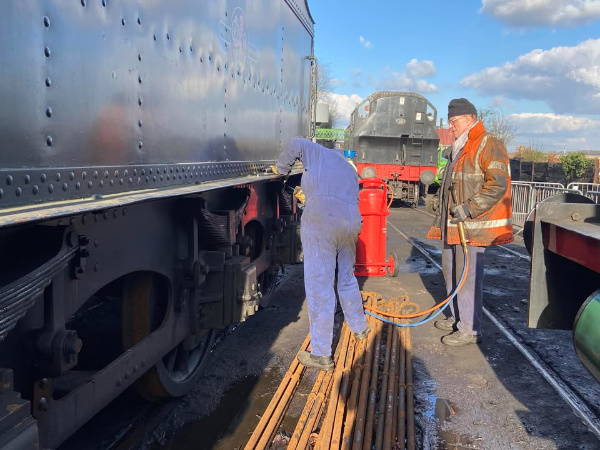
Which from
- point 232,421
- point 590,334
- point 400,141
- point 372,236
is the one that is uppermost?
point 400,141

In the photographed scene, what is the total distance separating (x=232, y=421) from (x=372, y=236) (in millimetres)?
3297

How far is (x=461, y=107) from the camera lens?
14.7ft

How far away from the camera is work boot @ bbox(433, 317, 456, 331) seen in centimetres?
493

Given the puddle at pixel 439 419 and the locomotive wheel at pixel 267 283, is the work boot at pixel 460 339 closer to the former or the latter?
the puddle at pixel 439 419

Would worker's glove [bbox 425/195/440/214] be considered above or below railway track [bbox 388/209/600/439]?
above

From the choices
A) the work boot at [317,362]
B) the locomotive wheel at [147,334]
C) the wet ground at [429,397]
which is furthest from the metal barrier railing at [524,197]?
the locomotive wheel at [147,334]

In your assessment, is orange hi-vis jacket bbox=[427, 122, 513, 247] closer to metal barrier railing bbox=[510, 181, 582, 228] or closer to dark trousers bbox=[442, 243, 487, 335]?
dark trousers bbox=[442, 243, 487, 335]

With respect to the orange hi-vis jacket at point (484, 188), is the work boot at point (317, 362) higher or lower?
lower

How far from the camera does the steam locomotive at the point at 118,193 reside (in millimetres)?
1578

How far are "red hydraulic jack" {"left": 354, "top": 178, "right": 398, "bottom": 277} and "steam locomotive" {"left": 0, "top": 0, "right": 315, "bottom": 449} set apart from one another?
2.18m

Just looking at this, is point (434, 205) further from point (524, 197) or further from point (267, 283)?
point (524, 197)

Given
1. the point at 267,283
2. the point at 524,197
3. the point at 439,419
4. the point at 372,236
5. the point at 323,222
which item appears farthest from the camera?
the point at 524,197

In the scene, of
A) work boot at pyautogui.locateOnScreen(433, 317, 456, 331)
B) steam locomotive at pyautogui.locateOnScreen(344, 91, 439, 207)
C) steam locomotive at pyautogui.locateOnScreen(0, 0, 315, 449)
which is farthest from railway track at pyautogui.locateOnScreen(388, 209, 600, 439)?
steam locomotive at pyautogui.locateOnScreen(344, 91, 439, 207)

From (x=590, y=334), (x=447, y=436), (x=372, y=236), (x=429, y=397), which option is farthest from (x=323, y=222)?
(x=372, y=236)
